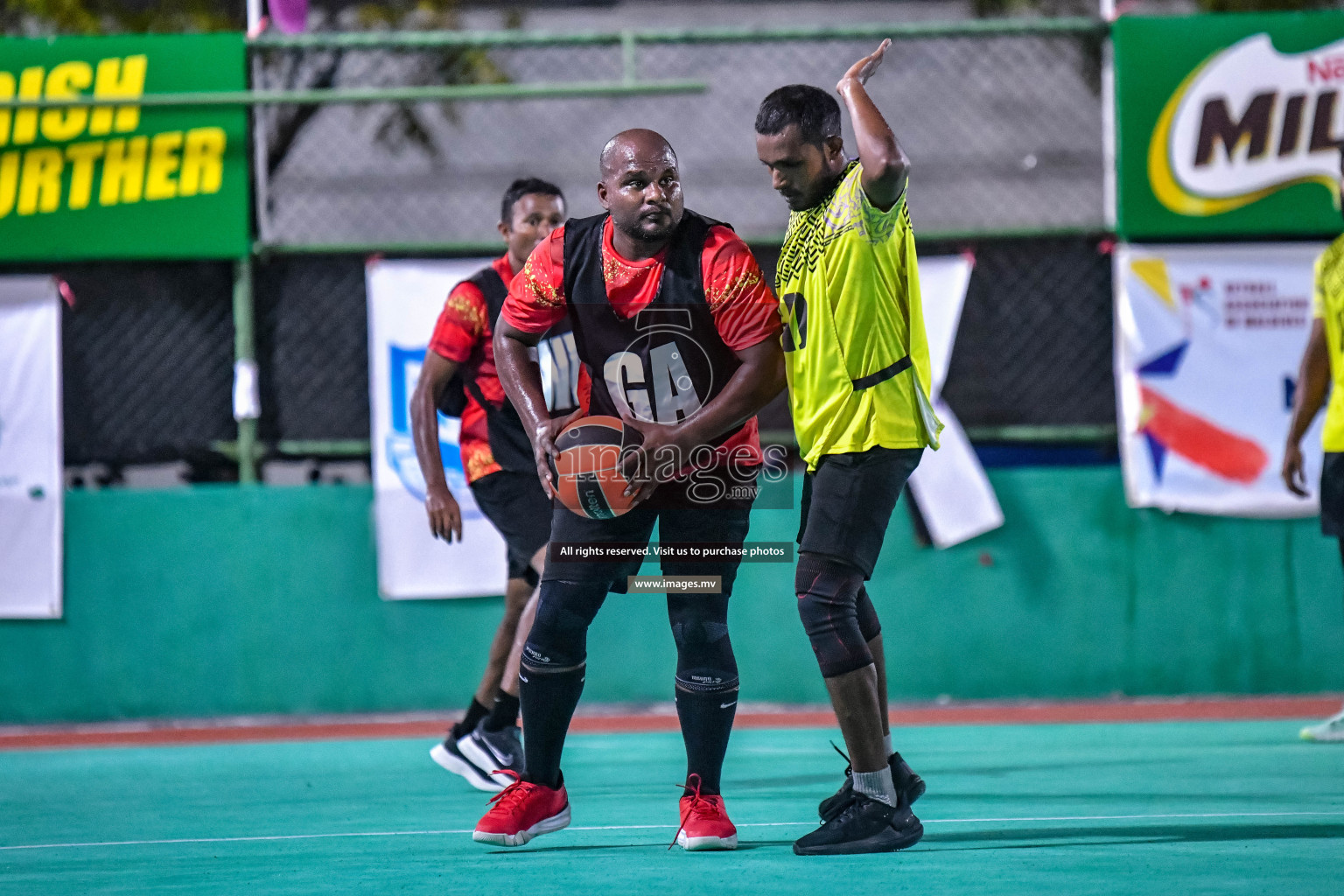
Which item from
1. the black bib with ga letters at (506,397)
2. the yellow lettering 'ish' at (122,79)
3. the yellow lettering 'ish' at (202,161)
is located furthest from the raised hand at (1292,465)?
the yellow lettering 'ish' at (122,79)

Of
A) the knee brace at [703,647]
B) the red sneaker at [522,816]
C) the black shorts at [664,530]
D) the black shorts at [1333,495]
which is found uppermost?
the black shorts at [1333,495]

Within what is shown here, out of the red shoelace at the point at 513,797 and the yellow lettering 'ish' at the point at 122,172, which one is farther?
the yellow lettering 'ish' at the point at 122,172

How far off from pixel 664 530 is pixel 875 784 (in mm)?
979

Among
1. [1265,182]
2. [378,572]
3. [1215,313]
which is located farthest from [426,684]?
[1265,182]

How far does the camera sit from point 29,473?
819cm

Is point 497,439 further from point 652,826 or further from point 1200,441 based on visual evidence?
point 1200,441

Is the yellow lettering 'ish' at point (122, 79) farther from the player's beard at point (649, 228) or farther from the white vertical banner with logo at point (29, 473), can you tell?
the player's beard at point (649, 228)

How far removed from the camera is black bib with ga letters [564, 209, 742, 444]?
4.41 metres

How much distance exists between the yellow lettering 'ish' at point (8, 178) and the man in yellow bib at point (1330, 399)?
6946 mm

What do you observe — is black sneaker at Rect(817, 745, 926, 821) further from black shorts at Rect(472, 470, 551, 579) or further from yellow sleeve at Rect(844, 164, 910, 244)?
black shorts at Rect(472, 470, 551, 579)

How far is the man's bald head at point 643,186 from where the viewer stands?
4.29 meters

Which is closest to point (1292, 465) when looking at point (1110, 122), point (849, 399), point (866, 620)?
point (1110, 122)

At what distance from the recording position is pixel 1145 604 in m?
8.35

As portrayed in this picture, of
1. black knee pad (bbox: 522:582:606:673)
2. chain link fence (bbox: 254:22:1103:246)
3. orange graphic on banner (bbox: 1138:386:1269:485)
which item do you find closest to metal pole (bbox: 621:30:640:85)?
chain link fence (bbox: 254:22:1103:246)
